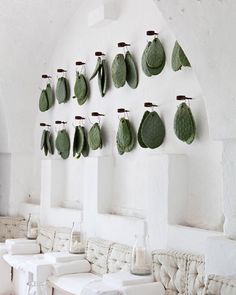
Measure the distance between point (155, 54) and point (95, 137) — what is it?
1142 mm

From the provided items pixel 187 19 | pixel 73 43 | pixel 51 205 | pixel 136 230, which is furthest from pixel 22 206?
pixel 187 19

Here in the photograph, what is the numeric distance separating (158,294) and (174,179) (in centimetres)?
82

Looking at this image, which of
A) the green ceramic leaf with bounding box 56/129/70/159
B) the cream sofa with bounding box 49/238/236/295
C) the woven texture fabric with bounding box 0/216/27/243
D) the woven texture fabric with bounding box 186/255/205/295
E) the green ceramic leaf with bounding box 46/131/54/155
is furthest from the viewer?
the woven texture fabric with bounding box 0/216/27/243

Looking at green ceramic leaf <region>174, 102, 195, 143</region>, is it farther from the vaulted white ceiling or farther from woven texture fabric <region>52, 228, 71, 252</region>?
the vaulted white ceiling

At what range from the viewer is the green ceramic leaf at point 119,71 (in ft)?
14.7

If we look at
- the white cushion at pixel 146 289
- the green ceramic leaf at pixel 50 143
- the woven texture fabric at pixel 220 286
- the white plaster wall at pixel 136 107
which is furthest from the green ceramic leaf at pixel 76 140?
the woven texture fabric at pixel 220 286

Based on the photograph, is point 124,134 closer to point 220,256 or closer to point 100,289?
point 100,289

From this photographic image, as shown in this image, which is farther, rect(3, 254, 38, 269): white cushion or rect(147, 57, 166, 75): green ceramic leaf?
rect(3, 254, 38, 269): white cushion

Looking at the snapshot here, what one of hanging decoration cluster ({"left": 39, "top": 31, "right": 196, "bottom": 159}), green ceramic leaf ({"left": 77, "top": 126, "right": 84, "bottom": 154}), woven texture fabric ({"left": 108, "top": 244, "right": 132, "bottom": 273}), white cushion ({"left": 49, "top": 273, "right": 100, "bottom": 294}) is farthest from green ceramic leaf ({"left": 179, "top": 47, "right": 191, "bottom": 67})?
white cushion ({"left": 49, "top": 273, "right": 100, "bottom": 294})

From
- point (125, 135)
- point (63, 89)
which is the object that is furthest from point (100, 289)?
point (63, 89)

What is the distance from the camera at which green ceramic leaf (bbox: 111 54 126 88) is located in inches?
176

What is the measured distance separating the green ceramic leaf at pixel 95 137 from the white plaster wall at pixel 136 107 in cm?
8

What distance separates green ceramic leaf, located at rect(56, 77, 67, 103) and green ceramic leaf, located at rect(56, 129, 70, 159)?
338mm

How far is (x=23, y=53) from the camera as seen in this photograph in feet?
19.2
